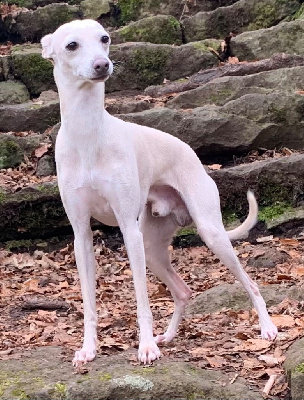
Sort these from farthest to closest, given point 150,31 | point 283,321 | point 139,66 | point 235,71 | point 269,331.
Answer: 1. point 150,31
2. point 139,66
3. point 235,71
4. point 283,321
5. point 269,331

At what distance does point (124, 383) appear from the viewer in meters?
3.90

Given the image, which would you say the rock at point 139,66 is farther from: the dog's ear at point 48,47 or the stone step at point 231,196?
the dog's ear at point 48,47

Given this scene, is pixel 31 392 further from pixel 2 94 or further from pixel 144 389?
pixel 2 94

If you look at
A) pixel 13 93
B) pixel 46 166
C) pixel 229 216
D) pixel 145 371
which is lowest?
pixel 145 371

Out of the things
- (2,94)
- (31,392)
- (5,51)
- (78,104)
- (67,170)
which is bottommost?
(31,392)

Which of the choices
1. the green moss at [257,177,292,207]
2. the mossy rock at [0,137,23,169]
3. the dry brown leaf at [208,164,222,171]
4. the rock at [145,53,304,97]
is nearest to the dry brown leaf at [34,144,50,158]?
the mossy rock at [0,137,23,169]

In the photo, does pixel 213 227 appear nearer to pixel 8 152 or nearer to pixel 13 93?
pixel 8 152

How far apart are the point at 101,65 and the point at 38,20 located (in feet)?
29.5

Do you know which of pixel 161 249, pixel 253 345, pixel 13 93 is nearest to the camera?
pixel 253 345

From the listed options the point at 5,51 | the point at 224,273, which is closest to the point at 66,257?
the point at 224,273

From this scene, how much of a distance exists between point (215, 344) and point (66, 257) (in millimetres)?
3492

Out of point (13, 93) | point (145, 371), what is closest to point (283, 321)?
point (145, 371)

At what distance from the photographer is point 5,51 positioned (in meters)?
12.2

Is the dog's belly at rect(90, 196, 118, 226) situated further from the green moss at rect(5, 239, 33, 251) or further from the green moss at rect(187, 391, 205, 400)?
the green moss at rect(5, 239, 33, 251)
